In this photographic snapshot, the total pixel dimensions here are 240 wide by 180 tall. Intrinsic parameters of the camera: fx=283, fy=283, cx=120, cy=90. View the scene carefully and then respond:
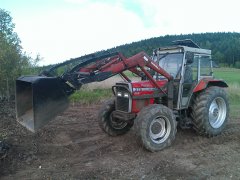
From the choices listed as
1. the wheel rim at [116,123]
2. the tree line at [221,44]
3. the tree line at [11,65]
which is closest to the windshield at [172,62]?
the wheel rim at [116,123]

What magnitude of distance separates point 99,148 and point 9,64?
7.48m

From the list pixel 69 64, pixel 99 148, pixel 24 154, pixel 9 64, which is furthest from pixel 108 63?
pixel 9 64

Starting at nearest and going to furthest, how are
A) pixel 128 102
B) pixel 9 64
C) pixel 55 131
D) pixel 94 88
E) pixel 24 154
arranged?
pixel 24 154 < pixel 128 102 < pixel 55 131 < pixel 9 64 < pixel 94 88

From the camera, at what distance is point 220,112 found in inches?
311

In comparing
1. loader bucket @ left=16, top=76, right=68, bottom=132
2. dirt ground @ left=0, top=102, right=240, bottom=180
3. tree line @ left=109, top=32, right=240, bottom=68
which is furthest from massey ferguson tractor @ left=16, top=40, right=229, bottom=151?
tree line @ left=109, top=32, right=240, bottom=68

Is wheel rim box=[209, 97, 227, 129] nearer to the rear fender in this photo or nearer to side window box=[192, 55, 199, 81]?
the rear fender

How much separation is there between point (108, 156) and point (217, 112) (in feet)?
11.7

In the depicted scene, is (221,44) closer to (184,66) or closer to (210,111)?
(210,111)

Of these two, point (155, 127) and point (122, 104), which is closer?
point (155, 127)

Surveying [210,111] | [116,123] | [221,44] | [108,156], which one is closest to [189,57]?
[210,111]

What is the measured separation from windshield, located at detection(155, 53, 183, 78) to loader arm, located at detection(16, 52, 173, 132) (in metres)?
0.98

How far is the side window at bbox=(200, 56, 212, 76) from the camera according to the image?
7.57 m

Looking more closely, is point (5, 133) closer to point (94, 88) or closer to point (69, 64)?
point (69, 64)

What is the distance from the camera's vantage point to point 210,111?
7.55 m
